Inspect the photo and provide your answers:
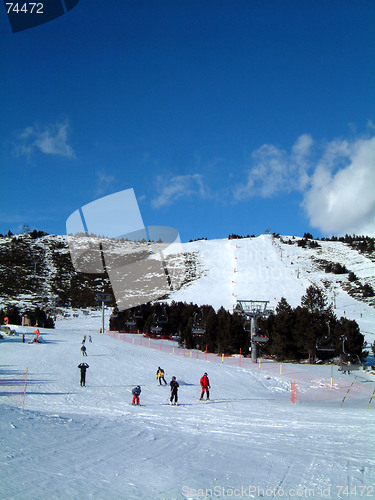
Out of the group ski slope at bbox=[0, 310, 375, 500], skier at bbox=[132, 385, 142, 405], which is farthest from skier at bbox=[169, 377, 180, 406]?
skier at bbox=[132, 385, 142, 405]

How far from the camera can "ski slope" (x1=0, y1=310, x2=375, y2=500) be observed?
4.93 m

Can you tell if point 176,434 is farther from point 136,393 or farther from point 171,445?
point 136,393

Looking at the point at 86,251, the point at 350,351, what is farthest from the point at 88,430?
the point at 86,251

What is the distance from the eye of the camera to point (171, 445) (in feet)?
23.7

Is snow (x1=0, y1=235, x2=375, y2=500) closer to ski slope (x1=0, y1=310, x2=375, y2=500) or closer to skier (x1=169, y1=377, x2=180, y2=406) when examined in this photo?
ski slope (x1=0, y1=310, x2=375, y2=500)

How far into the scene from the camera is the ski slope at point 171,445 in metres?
4.93

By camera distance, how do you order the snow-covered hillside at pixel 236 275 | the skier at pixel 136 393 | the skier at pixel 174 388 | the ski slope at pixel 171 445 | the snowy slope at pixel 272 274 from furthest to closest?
the snow-covered hillside at pixel 236 275, the snowy slope at pixel 272 274, the skier at pixel 174 388, the skier at pixel 136 393, the ski slope at pixel 171 445

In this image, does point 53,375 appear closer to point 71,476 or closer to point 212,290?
point 71,476

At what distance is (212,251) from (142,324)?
65.0m

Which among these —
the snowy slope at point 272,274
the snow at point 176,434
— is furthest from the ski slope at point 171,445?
the snowy slope at point 272,274

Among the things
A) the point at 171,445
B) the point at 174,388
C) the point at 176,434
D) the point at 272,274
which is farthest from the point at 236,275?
the point at 171,445

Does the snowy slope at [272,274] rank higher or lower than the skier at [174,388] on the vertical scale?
higher

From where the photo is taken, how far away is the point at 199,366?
24.5m

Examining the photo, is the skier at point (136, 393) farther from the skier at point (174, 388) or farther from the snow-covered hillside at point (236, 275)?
the snow-covered hillside at point (236, 275)
